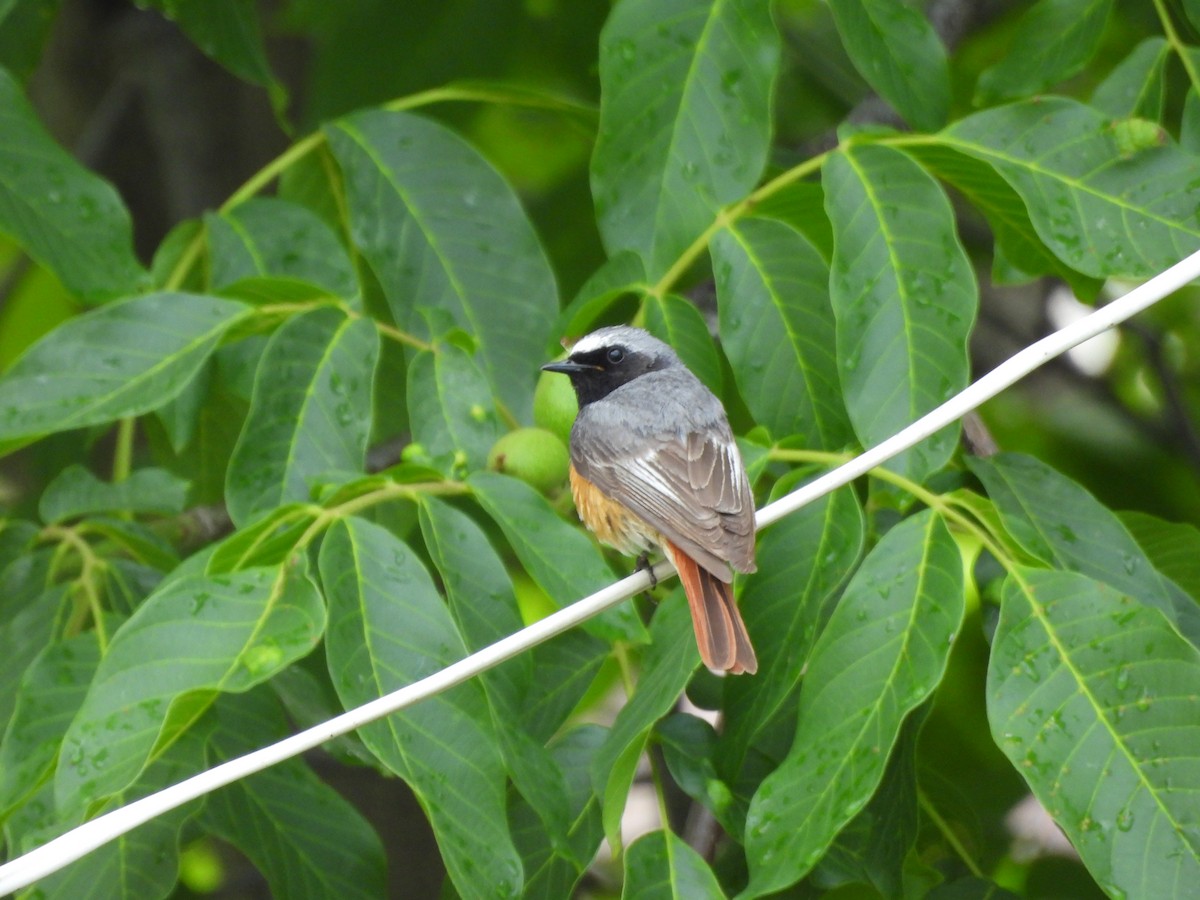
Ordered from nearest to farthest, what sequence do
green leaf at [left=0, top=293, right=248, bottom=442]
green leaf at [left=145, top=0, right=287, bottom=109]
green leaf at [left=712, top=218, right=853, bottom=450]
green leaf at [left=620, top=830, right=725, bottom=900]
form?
green leaf at [left=620, top=830, right=725, bottom=900] < green leaf at [left=0, top=293, right=248, bottom=442] < green leaf at [left=712, top=218, right=853, bottom=450] < green leaf at [left=145, top=0, right=287, bottom=109]

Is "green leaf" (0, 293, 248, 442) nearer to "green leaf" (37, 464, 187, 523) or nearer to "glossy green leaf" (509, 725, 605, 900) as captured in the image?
"green leaf" (37, 464, 187, 523)

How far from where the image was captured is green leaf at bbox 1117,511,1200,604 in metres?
3.11

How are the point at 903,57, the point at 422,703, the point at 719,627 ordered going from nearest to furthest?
the point at 422,703 < the point at 719,627 < the point at 903,57

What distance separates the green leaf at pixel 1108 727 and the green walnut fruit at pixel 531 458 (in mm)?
1179

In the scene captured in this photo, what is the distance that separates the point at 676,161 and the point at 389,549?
46.6 inches

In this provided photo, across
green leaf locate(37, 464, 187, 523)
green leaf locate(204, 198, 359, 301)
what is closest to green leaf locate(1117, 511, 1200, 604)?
green leaf locate(204, 198, 359, 301)

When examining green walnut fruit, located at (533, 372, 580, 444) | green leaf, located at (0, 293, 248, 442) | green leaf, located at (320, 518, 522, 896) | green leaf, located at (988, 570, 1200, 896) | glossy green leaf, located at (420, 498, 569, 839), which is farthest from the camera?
green walnut fruit, located at (533, 372, 580, 444)

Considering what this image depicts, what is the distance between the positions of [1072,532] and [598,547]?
1115mm

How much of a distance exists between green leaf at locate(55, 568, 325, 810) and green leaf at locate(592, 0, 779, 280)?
1.21 metres

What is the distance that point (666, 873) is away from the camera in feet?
8.22

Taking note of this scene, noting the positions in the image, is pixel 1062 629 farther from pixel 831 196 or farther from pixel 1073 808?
pixel 831 196

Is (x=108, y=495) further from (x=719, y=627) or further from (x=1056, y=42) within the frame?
(x=1056, y=42)

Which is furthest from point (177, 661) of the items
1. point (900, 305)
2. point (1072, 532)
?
point (1072, 532)

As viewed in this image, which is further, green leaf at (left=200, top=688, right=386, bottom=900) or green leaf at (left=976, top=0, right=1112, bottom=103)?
green leaf at (left=976, top=0, right=1112, bottom=103)
